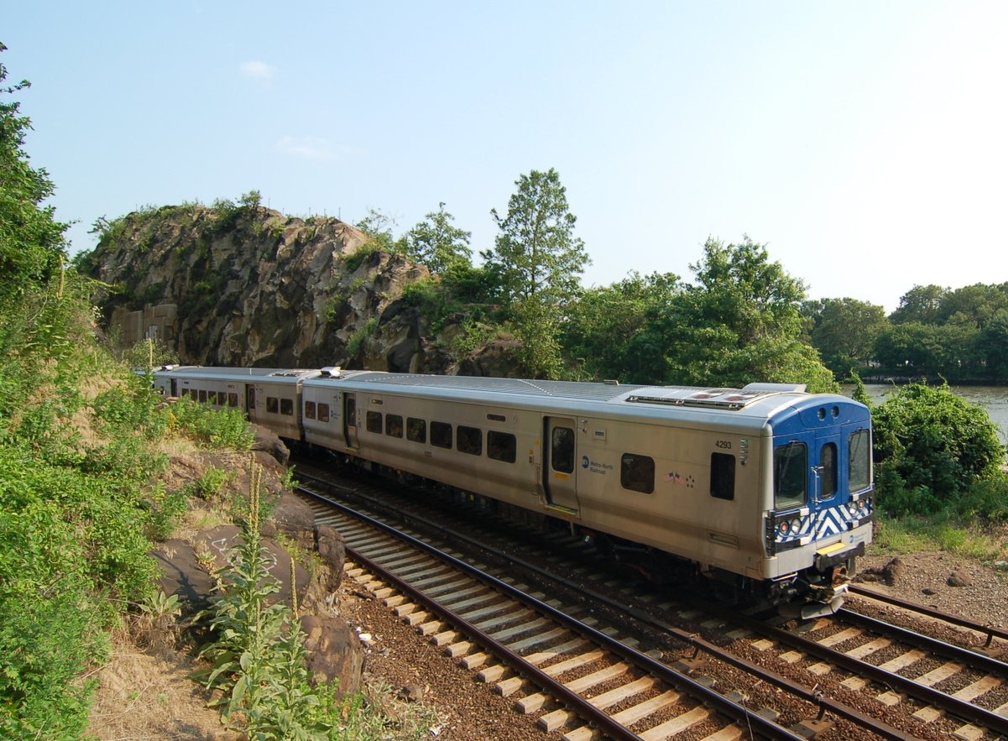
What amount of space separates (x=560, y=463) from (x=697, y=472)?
9.11 feet

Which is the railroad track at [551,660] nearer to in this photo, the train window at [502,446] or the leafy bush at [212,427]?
the train window at [502,446]

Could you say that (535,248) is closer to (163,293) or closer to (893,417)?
(893,417)

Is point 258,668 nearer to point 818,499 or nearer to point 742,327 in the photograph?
point 818,499

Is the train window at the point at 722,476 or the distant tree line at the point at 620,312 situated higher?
the distant tree line at the point at 620,312

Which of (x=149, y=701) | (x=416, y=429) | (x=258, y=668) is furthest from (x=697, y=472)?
(x=416, y=429)

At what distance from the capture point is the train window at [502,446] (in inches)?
459

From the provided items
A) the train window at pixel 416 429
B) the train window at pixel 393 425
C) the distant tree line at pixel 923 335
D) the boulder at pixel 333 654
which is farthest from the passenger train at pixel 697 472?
the distant tree line at pixel 923 335

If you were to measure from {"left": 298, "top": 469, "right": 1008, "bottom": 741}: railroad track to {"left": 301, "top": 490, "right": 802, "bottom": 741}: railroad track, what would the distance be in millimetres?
111

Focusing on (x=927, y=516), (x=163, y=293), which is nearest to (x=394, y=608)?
(x=927, y=516)

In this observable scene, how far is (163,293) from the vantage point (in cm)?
4825

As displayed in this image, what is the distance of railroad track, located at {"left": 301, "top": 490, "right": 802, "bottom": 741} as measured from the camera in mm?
6375

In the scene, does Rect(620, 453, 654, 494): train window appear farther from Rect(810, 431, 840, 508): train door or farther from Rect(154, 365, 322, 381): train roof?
Rect(154, 365, 322, 381): train roof

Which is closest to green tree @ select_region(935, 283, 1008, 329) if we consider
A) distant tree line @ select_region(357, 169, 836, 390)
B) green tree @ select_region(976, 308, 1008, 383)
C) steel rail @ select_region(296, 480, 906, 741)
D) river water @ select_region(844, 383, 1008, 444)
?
green tree @ select_region(976, 308, 1008, 383)

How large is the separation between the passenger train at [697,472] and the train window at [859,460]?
0.03m
